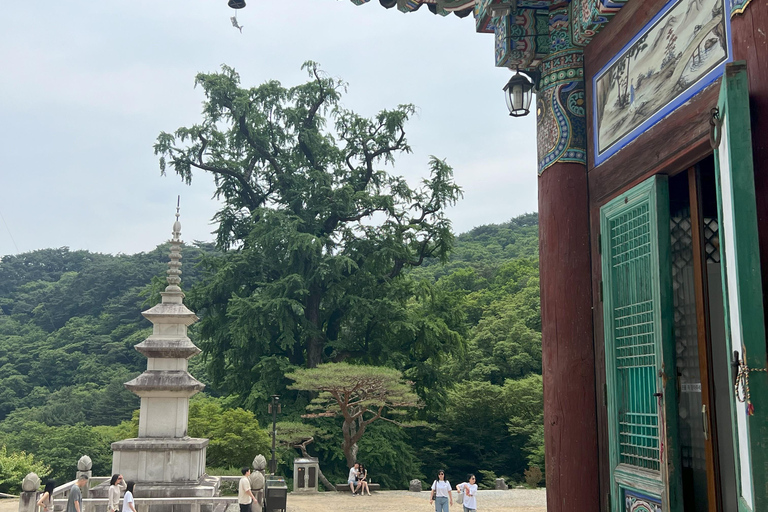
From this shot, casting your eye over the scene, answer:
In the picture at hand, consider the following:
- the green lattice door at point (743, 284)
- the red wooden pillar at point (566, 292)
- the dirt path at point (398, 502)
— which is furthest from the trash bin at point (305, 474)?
the green lattice door at point (743, 284)

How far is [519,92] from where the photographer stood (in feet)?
19.3

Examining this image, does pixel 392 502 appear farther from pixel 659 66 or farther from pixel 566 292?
pixel 659 66

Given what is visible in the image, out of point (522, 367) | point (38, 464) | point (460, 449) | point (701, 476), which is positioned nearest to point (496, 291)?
point (522, 367)

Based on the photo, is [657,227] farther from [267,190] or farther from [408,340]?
[267,190]

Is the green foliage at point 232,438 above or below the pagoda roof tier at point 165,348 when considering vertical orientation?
below

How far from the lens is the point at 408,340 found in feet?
96.6

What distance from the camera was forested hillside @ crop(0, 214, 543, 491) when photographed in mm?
28672

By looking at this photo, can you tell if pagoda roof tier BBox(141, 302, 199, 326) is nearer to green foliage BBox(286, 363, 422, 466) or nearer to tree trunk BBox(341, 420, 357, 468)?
green foliage BBox(286, 363, 422, 466)

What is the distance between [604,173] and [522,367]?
3110cm

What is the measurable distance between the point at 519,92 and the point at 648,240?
193 cm

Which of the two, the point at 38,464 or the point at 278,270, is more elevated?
the point at 278,270

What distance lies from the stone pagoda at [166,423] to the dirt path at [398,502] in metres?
2.98

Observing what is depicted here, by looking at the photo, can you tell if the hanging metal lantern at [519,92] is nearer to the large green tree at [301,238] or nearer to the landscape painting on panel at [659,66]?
the landscape painting on panel at [659,66]

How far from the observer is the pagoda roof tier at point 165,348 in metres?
17.7
